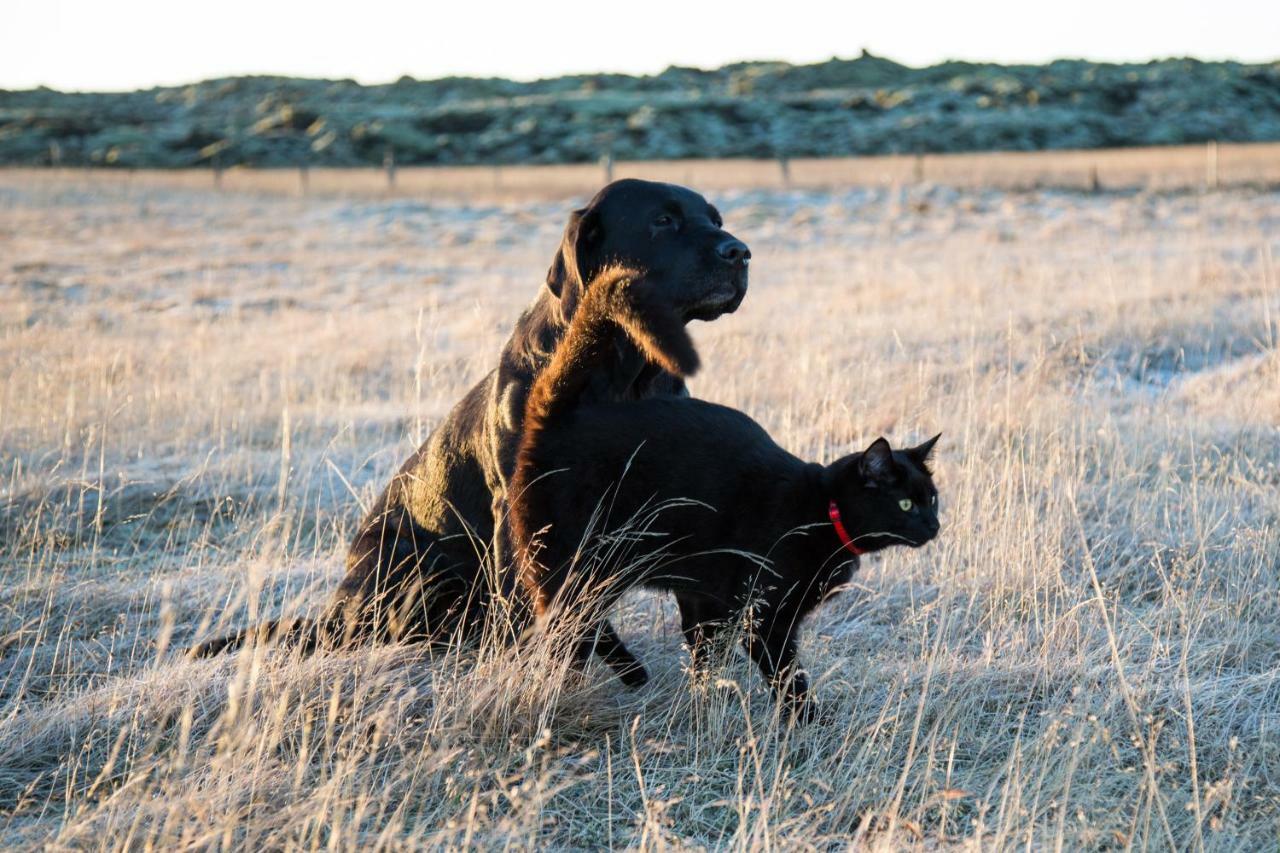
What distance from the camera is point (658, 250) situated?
3.76 m

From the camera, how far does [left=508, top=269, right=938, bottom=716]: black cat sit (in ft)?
11.1

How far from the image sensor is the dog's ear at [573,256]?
374 cm

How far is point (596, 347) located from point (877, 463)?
931 mm

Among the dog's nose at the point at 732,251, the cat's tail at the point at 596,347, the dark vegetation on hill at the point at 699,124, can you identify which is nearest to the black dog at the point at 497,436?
the dog's nose at the point at 732,251

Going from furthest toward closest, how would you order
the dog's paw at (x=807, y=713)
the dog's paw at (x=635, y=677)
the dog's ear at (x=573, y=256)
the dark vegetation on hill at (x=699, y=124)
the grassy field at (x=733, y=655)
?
the dark vegetation on hill at (x=699, y=124) → the dog's ear at (x=573, y=256) → the dog's paw at (x=635, y=677) → the dog's paw at (x=807, y=713) → the grassy field at (x=733, y=655)

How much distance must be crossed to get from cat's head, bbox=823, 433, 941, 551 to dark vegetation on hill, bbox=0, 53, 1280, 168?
125 feet

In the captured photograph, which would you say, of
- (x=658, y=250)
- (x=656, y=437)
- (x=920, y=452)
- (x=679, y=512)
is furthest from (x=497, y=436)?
(x=920, y=452)

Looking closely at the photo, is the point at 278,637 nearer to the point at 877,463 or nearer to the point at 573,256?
the point at 573,256

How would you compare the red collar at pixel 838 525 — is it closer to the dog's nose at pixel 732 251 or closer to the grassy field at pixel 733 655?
the grassy field at pixel 733 655

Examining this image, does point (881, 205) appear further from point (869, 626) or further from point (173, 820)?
point (173, 820)

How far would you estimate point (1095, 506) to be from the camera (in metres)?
5.17

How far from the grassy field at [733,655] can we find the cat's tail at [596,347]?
56cm

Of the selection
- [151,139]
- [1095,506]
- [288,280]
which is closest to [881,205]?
[288,280]

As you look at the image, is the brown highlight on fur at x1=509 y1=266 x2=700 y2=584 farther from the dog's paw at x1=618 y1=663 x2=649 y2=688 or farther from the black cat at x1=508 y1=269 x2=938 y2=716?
the dog's paw at x1=618 y1=663 x2=649 y2=688
